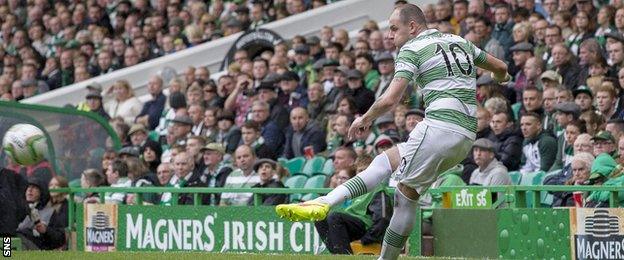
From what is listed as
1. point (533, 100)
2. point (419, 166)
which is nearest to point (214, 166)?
point (533, 100)

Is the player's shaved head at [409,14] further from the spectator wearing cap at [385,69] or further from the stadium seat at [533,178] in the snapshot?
the spectator wearing cap at [385,69]

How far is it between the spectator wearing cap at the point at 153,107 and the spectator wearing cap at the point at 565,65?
25.3ft

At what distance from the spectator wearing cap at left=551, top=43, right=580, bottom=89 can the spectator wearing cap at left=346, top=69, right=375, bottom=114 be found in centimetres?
271

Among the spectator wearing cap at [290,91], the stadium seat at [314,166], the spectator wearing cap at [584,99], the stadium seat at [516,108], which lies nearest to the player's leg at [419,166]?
the spectator wearing cap at [584,99]

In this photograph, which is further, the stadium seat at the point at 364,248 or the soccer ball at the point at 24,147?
the soccer ball at the point at 24,147

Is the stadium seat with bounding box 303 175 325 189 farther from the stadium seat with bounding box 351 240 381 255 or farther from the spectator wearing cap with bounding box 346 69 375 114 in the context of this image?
the stadium seat with bounding box 351 240 381 255

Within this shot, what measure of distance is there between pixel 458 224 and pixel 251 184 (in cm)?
351

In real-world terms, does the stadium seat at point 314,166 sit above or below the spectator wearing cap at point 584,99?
below

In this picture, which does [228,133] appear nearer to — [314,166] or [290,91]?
[290,91]

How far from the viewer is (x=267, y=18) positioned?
24125mm

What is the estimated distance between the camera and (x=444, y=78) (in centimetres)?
1041

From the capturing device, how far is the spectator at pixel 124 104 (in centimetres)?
2297

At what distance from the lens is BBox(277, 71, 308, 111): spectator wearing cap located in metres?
19.8

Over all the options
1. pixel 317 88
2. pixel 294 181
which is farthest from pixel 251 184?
pixel 317 88
